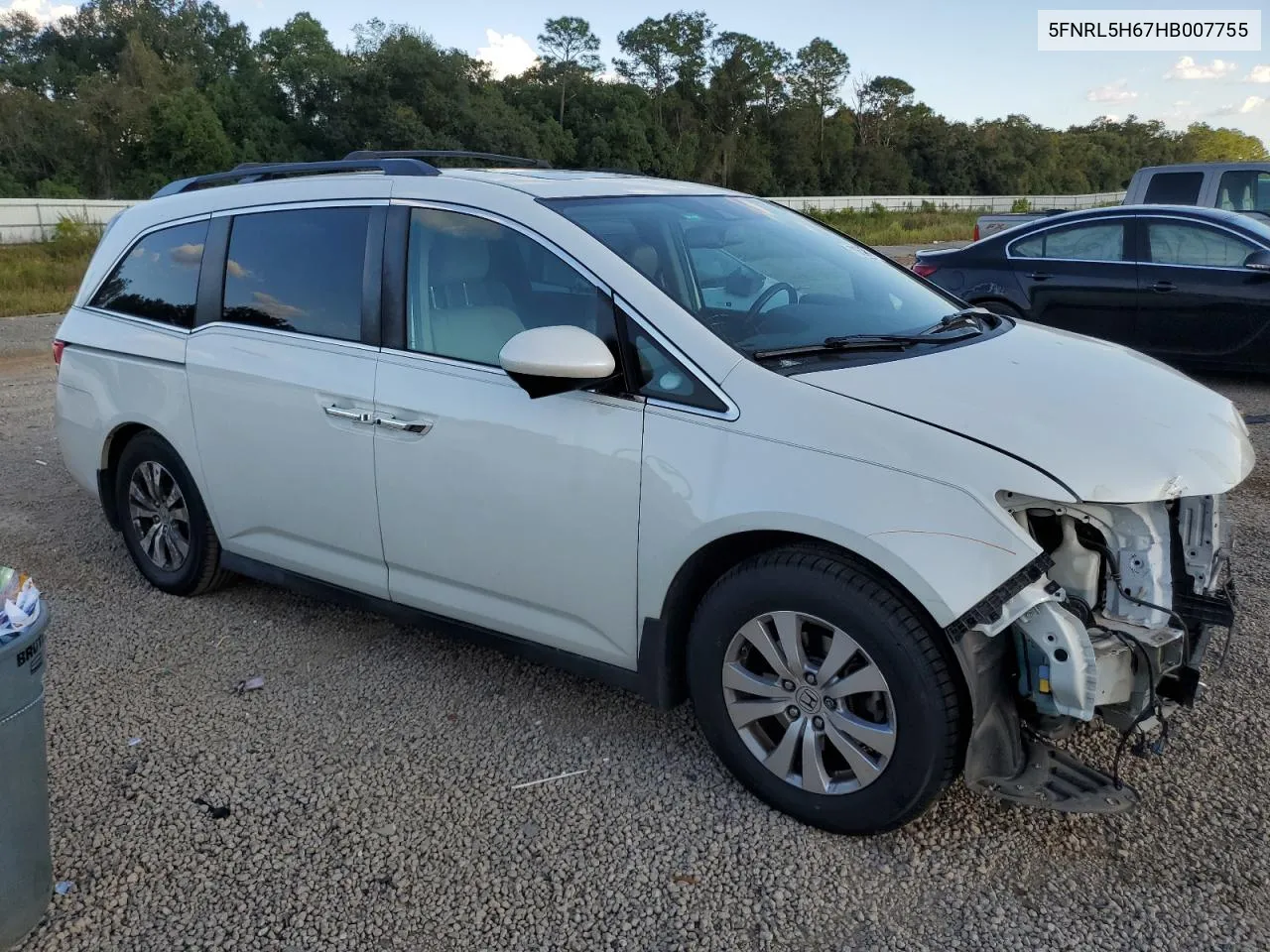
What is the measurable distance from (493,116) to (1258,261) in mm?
59523

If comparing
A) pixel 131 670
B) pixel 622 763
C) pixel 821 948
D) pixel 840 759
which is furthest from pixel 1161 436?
pixel 131 670

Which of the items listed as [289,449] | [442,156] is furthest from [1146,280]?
[289,449]

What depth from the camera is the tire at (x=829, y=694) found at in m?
2.63

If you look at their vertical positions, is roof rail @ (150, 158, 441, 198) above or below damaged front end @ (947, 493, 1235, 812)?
above

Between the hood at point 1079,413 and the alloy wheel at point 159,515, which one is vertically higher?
the hood at point 1079,413

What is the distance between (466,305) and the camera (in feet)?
11.5

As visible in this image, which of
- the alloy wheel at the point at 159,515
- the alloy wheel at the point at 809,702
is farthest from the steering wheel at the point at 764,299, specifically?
the alloy wheel at the point at 159,515

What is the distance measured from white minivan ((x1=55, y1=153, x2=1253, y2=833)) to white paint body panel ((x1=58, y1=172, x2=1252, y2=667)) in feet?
0.04

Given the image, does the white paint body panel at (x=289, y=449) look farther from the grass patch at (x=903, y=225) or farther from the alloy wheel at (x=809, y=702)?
the grass patch at (x=903, y=225)

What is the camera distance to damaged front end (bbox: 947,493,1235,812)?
8.36 ft

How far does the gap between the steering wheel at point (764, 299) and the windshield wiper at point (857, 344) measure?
0.54 ft

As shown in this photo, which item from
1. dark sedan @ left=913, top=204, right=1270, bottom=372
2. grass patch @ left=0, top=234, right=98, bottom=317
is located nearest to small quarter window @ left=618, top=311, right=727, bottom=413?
dark sedan @ left=913, top=204, right=1270, bottom=372

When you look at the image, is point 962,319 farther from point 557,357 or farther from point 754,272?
point 557,357

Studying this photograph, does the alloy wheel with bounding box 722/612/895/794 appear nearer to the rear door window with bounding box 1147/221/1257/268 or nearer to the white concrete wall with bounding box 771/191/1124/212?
the rear door window with bounding box 1147/221/1257/268
